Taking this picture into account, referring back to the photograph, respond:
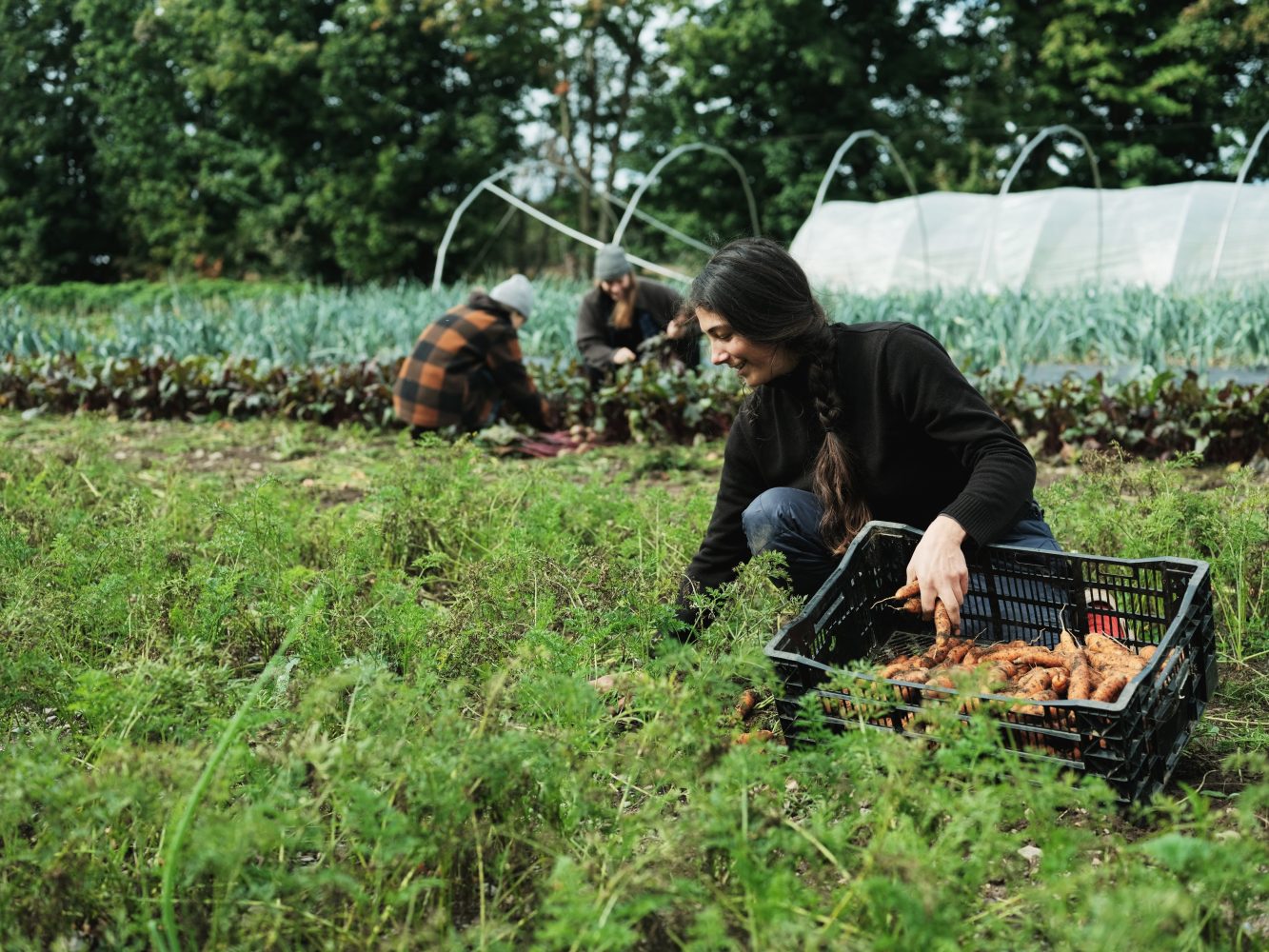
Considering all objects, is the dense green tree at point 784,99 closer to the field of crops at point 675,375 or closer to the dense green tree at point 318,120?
the dense green tree at point 318,120

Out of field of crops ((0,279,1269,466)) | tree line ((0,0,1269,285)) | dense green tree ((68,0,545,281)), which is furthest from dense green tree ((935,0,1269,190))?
field of crops ((0,279,1269,466))

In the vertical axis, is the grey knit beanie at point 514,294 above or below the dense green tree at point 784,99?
below

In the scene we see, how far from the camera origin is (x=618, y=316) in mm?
6660

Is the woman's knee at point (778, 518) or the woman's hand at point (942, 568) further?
the woman's knee at point (778, 518)

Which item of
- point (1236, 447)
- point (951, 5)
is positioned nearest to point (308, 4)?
point (951, 5)

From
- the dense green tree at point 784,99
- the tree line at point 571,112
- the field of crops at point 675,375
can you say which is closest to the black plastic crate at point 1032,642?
the field of crops at point 675,375

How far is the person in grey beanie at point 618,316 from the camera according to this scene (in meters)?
6.43

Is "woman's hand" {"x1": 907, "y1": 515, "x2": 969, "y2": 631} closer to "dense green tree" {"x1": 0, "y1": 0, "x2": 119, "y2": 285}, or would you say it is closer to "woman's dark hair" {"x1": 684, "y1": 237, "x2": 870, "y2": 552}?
"woman's dark hair" {"x1": 684, "y1": 237, "x2": 870, "y2": 552}

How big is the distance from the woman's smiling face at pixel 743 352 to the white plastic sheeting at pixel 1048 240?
7932mm

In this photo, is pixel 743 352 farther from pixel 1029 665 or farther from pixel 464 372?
pixel 464 372

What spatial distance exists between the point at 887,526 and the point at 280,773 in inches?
56.3

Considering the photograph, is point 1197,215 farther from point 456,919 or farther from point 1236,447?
point 456,919

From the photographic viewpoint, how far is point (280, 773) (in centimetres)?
171

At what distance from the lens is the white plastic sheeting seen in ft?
36.8
